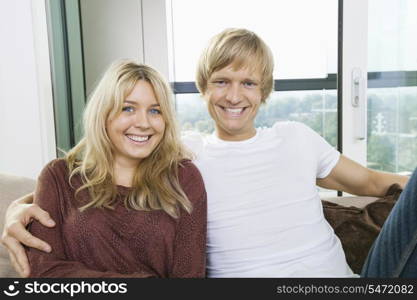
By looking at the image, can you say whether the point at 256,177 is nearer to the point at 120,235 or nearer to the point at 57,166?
the point at 120,235

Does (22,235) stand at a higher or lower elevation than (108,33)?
lower

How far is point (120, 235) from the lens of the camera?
1.14 m

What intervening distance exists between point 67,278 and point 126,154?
38cm

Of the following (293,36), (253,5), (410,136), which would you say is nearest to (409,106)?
(410,136)

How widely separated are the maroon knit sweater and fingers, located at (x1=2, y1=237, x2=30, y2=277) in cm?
6

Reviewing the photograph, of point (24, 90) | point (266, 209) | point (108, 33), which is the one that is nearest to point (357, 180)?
point (266, 209)

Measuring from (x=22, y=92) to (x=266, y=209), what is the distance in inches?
59.3

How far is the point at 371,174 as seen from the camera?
149 centimetres

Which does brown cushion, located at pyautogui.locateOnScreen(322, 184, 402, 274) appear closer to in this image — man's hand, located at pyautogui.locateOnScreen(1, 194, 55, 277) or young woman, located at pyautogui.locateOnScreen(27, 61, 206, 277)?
young woman, located at pyautogui.locateOnScreen(27, 61, 206, 277)

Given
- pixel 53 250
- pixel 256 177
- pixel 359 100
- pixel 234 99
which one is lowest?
pixel 53 250

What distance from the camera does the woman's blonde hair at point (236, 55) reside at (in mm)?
1315

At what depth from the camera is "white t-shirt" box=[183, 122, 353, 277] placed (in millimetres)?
1215

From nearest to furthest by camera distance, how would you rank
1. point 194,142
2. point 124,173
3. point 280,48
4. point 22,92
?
point 124,173, point 194,142, point 22,92, point 280,48

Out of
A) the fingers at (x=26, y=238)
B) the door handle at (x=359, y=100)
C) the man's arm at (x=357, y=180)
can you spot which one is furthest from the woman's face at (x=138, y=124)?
the door handle at (x=359, y=100)
